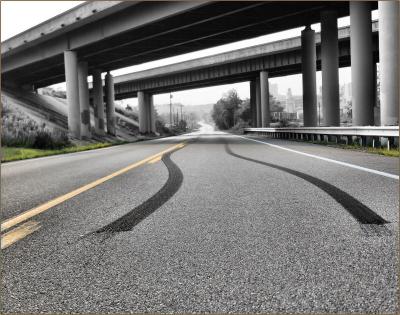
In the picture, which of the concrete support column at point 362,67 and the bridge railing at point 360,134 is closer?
the bridge railing at point 360,134

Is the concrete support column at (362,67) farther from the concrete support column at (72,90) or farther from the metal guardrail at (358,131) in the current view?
the concrete support column at (72,90)

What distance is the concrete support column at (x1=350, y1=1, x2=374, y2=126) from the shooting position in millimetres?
23328

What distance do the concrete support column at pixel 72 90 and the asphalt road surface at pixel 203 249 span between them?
34.1 meters

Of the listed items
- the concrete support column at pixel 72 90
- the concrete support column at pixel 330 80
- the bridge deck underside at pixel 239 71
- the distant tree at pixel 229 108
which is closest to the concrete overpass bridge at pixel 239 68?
the bridge deck underside at pixel 239 71

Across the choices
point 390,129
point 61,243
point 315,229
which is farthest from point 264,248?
point 390,129

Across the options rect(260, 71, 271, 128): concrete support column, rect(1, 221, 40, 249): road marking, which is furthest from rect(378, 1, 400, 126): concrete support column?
rect(260, 71, 271, 128): concrete support column

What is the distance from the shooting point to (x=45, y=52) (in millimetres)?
41188

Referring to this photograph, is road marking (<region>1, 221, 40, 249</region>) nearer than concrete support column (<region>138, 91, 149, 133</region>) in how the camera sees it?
Yes

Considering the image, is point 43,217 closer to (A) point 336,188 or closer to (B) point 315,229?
(B) point 315,229

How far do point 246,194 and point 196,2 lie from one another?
24010 mm

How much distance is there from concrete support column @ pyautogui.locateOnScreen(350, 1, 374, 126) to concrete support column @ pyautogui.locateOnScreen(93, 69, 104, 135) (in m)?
32.5

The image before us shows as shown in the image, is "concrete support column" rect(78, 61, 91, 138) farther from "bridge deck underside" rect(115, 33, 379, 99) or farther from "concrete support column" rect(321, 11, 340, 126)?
"concrete support column" rect(321, 11, 340, 126)

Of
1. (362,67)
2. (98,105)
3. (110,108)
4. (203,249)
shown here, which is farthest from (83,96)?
(203,249)

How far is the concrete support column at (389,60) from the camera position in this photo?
56.7ft
